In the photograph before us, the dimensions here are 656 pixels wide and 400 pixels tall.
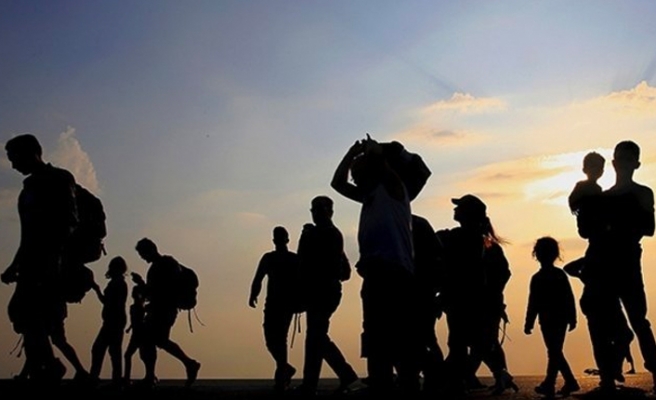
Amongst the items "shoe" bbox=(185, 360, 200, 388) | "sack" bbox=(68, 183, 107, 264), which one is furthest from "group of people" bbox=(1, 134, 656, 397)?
"shoe" bbox=(185, 360, 200, 388)

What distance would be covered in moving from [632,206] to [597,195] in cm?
38

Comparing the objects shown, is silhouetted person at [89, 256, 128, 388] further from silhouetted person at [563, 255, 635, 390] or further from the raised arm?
the raised arm

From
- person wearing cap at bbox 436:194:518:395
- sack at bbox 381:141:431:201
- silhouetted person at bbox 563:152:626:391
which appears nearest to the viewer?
sack at bbox 381:141:431:201

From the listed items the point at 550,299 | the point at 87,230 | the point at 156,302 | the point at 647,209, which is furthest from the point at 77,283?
the point at 647,209

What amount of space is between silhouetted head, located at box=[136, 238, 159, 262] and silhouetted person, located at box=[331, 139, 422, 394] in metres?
7.41

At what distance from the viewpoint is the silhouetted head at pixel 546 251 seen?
12.1 metres

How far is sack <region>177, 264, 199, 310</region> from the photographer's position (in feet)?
50.6

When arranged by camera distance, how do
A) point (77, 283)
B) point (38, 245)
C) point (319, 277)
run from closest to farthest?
point (38, 245), point (319, 277), point (77, 283)

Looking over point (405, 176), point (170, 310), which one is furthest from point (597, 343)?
point (170, 310)

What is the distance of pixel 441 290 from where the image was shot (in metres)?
11.7

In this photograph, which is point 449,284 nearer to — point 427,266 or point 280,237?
point 427,266

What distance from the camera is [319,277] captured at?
485 inches

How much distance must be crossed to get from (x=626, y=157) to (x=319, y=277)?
12.1 ft

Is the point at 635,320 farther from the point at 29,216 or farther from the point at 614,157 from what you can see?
the point at 29,216
